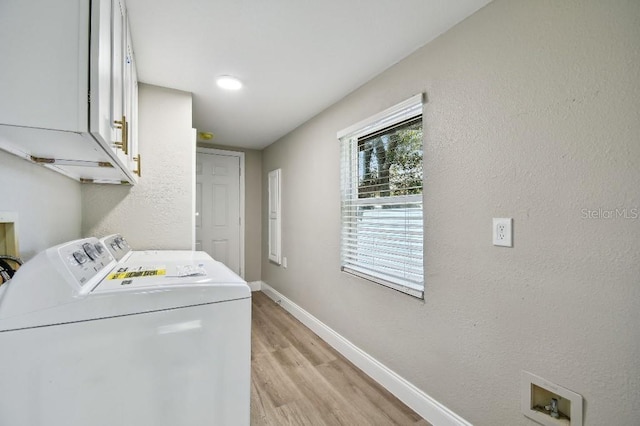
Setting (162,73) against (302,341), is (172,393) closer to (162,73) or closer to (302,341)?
(302,341)

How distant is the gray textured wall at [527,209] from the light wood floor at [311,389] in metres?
0.25

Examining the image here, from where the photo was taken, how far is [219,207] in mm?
3957

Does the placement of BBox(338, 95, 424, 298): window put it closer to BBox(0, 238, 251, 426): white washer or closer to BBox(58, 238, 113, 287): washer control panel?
BBox(0, 238, 251, 426): white washer

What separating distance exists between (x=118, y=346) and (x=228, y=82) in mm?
Answer: 1826

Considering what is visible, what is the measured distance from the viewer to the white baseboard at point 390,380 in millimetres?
1499

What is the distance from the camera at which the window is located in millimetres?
1705

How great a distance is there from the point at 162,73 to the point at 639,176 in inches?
98.0

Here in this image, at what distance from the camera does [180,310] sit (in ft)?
3.20

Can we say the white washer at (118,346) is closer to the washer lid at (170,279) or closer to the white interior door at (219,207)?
the washer lid at (170,279)

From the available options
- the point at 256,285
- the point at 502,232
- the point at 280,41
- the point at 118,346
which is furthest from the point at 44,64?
the point at 256,285

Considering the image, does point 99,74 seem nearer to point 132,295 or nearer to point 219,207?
point 132,295

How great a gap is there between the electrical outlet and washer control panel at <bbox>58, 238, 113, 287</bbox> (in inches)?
63.7

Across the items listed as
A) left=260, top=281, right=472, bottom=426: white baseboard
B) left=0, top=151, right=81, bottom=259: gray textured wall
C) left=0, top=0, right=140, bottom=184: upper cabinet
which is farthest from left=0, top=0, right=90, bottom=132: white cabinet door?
left=260, top=281, right=472, bottom=426: white baseboard

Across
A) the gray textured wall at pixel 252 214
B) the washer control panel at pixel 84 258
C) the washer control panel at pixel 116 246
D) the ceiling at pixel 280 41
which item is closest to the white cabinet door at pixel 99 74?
the washer control panel at pixel 84 258
